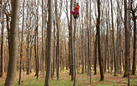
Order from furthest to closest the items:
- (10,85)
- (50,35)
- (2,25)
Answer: (2,25) → (50,35) → (10,85)

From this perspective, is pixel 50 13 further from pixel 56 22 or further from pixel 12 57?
pixel 56 22

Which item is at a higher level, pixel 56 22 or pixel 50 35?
pixel 56 22

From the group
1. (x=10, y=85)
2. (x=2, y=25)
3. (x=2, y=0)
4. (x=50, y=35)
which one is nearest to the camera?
(x=10, y=85)

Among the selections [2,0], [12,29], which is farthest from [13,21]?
[2,0]

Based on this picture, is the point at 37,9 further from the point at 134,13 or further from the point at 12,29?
the point at 12,29

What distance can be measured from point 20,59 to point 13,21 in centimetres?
777

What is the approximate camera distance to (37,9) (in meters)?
18.7

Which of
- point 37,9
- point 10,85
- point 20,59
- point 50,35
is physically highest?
point 37,9

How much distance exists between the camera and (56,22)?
1623cm

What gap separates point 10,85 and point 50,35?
3.88m

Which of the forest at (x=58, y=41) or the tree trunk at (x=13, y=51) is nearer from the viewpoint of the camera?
the tree trunk at (x=13, y=51)

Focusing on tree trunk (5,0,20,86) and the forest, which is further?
the forest

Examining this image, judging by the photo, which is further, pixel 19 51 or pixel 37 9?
pixel 37 9

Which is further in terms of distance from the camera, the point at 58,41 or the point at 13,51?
the point at 58,41
